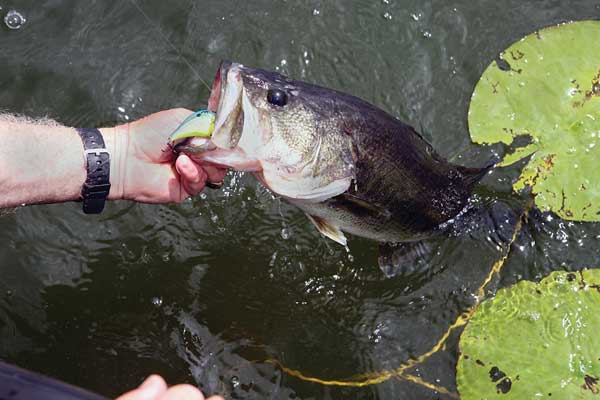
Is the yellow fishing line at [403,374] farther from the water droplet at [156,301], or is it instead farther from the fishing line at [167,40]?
the fishing line at [167,40]

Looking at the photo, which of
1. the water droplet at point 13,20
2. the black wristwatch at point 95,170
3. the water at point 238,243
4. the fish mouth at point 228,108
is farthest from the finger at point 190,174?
the water droplet at point 13,20

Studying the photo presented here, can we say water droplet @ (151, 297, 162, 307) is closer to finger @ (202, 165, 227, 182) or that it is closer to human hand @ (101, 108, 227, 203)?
human hand @ (101, 108, 227, 203)

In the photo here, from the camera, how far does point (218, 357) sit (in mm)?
3994

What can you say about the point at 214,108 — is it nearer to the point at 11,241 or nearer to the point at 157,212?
the point at 157,212

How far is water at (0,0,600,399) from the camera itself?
13.2ft

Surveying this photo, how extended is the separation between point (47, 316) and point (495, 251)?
2.74 meters

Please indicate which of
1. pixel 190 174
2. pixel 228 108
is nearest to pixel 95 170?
pixel 190 174

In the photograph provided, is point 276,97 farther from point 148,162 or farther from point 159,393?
point 159,393

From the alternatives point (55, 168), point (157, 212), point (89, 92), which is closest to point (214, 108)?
point (55, 168)

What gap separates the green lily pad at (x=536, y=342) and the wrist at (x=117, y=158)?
210 cm

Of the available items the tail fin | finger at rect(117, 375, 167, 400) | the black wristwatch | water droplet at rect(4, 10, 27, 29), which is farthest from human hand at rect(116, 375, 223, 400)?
water droplet at rect(4, 10, 27, 29)

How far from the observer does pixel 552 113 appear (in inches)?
153

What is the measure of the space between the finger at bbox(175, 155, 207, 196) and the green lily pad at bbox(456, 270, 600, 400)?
181cm

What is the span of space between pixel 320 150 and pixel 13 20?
8.81 ft
